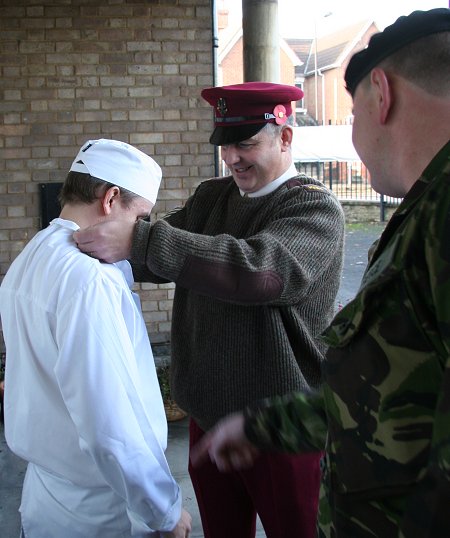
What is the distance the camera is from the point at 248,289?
6.70 feet

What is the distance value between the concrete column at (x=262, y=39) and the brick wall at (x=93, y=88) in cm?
32

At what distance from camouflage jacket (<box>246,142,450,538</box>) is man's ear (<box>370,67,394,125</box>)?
0.42 feet

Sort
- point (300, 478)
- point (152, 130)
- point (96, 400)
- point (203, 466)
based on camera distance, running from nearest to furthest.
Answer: point (96, 400)
point (300, 478)
point (203, 466)
point (152, 130)

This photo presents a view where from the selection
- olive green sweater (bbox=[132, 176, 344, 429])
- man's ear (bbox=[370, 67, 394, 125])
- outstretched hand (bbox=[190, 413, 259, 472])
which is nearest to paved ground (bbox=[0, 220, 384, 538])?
olive green sweater (bbox=[132, 176, 344, 429])

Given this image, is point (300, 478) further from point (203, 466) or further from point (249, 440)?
point (249, 440)

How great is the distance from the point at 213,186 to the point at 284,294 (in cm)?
73

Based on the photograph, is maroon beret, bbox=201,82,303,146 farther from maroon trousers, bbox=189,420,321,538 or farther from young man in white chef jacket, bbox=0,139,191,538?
maroon trousers, bbox=189,420,321,538

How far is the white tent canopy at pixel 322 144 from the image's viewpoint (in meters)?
Answer: 24.4

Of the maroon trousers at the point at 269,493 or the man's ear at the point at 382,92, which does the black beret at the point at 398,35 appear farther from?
the maroon trousers at the point at 269,493

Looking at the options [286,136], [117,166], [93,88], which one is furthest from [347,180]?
[117,166]

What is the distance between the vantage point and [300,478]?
228 cm

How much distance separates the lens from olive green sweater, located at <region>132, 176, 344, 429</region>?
2020 millimetres

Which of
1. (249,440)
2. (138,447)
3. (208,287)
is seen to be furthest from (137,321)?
(249,440)

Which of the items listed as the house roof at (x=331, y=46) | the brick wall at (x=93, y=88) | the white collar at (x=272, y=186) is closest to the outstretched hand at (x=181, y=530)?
the white collar at (x=272, y=186)
